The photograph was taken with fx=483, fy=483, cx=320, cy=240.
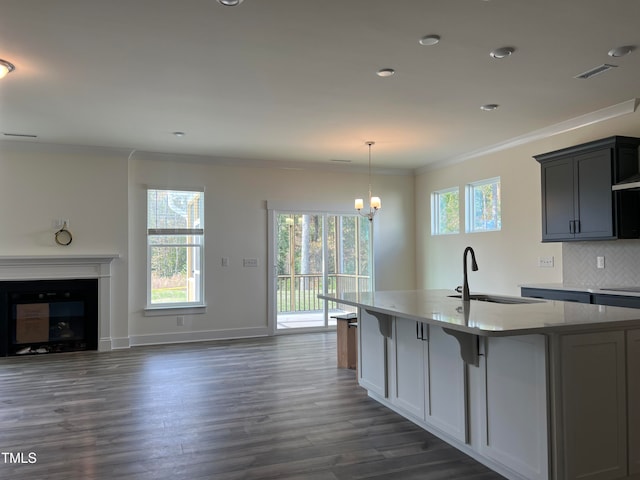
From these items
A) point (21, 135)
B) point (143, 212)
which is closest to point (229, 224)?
point (143, 212)

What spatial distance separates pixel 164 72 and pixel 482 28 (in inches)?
93.3

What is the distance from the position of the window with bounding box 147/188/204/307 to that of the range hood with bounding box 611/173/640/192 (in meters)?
5.17

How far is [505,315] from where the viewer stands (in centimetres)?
260

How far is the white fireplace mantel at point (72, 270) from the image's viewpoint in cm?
601

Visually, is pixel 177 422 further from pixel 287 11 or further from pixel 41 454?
pixel 287 11

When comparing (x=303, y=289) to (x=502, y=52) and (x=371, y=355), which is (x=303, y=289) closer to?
(x=371, y=355)

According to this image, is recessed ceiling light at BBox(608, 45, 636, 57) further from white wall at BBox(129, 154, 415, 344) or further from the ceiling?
white wall at BBox(129, 154, 415, 344)

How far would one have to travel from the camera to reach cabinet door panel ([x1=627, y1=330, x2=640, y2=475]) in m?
2.47

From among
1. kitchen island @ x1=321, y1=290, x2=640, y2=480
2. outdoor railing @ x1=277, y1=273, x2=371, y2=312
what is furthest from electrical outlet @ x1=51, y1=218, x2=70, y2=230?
kitchen island @ x1=321, y1=290, x2=640, y2=480

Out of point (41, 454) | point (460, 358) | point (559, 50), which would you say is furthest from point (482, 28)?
point (41, 454)

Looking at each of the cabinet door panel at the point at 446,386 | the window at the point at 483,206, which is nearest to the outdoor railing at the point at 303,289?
the window at the point at 483,206

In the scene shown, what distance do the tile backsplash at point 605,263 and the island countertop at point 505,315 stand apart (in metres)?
1.94

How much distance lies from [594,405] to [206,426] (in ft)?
8.21

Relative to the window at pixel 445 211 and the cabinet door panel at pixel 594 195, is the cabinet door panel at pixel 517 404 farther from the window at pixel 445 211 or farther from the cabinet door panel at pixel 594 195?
the window at pixel 445 211
